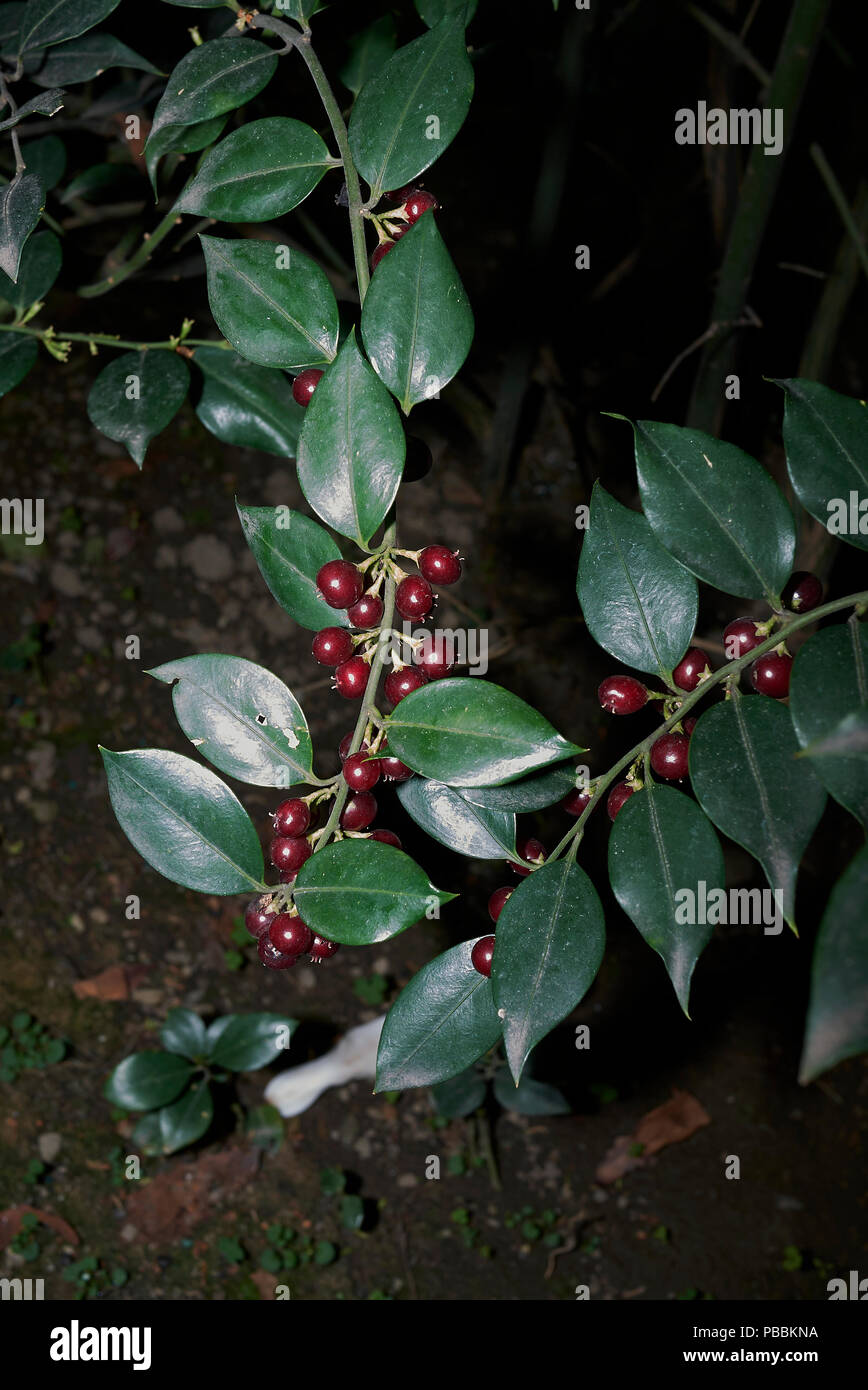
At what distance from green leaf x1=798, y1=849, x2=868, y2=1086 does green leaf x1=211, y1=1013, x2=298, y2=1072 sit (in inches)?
52.8

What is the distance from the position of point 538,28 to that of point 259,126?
1.36 metres

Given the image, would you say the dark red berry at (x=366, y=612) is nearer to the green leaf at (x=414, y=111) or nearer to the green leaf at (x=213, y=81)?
the green leaf at (x=414, y=111)

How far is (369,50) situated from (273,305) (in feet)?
1.52

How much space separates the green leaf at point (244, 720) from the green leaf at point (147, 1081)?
111cm

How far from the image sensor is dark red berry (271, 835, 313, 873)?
28.0 inches

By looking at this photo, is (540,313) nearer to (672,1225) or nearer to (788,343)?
(788,343)

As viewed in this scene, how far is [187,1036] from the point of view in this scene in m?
1.70

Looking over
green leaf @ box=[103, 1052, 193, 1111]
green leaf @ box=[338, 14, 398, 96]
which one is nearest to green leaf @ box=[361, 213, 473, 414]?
green leaf @ box=[338, 14, 398, 96]

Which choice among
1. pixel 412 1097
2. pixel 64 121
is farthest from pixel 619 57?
pixel 412 1097

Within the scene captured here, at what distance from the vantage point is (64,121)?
1365mm

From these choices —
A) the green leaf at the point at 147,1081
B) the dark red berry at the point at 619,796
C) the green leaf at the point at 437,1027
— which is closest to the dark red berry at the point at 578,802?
the dark red berry at the point at 619,796

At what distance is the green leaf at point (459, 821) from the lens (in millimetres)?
758

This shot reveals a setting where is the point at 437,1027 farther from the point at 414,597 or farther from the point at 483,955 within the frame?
the point at 414,597

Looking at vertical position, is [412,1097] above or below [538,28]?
below
